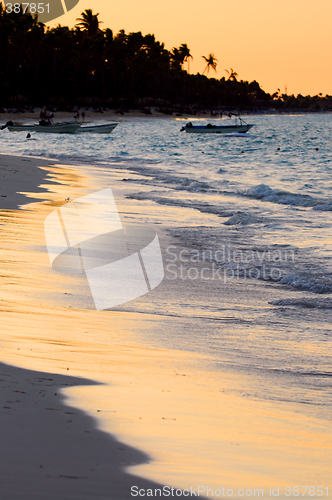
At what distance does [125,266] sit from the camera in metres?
6.98

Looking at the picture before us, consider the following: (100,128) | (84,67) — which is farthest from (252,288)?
(84,67)

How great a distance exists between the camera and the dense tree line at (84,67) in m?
87.4

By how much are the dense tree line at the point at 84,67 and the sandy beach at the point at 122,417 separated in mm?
84358

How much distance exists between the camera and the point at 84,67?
105062 millimetres

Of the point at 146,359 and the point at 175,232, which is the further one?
the point at 175,232

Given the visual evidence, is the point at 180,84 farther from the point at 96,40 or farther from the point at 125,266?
the point at 125,266

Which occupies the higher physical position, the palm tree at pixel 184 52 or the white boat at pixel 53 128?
the palm tree at pixel 184 52

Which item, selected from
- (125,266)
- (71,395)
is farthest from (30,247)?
(71,395)

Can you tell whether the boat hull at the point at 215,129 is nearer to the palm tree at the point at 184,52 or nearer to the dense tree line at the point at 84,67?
the dense tree line at the point at 84,67

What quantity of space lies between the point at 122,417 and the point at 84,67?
109731 millimetres

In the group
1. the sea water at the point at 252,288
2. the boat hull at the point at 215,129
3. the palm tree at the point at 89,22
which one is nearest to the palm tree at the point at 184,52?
the palm tree at the point at 89,22

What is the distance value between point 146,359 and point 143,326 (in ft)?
2.61

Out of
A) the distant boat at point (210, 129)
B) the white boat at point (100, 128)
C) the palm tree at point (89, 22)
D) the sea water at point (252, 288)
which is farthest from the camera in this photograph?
the palm tree at point (89, 22)

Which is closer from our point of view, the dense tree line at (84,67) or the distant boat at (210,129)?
the distant boat at (210,129)
